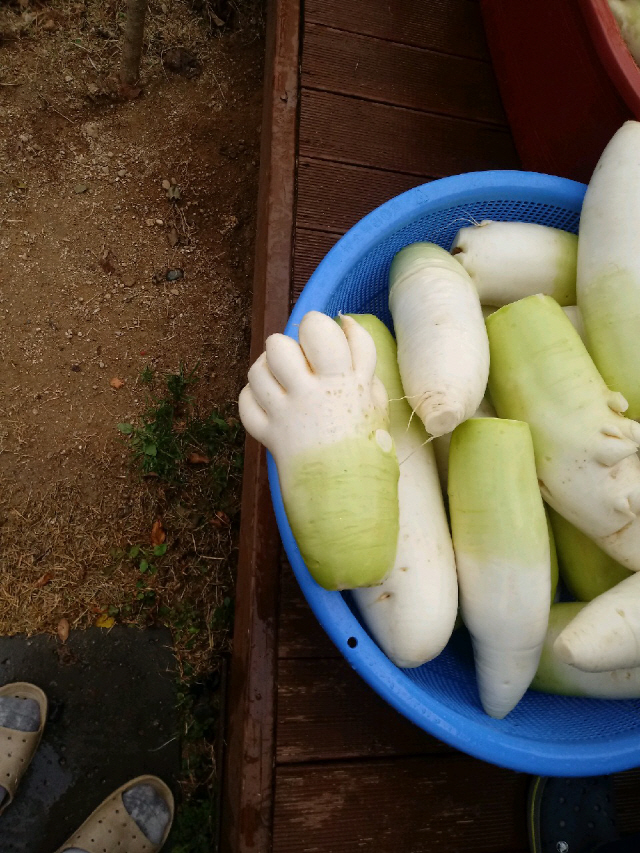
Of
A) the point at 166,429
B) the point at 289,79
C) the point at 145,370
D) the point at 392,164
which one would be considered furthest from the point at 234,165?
the point at 166,429

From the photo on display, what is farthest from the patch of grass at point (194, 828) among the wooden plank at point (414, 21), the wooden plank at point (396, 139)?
the wooden plank at point (414, 21)

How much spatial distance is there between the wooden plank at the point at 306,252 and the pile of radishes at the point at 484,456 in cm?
27

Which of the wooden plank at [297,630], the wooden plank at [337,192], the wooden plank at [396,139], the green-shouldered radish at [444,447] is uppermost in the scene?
the wooden plank at [396,139]

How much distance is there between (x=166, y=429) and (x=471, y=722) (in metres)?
0.85

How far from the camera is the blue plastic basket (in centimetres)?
79

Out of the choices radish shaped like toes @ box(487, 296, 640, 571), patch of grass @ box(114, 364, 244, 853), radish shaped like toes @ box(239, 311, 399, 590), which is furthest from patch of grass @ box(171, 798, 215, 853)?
radish shaped like toes @ box(487, 296, 640, 571)

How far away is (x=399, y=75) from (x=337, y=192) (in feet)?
1.11

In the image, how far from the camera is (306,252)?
1.19 m

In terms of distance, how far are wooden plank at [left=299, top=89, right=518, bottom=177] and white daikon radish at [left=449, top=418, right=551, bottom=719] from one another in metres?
0.72

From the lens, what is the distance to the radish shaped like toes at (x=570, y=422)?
31.6 inches

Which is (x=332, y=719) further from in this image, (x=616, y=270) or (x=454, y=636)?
(x=616, y=270)

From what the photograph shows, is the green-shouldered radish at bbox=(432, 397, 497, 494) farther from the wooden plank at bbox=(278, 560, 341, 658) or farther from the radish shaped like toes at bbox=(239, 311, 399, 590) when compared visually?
the wooden plank at bbox=(278, 560, 341, 658)

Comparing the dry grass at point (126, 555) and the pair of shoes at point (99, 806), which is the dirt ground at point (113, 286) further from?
the pair of shoes at point (99, 806)

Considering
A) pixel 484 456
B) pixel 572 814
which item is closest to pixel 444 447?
pixel 484 456
